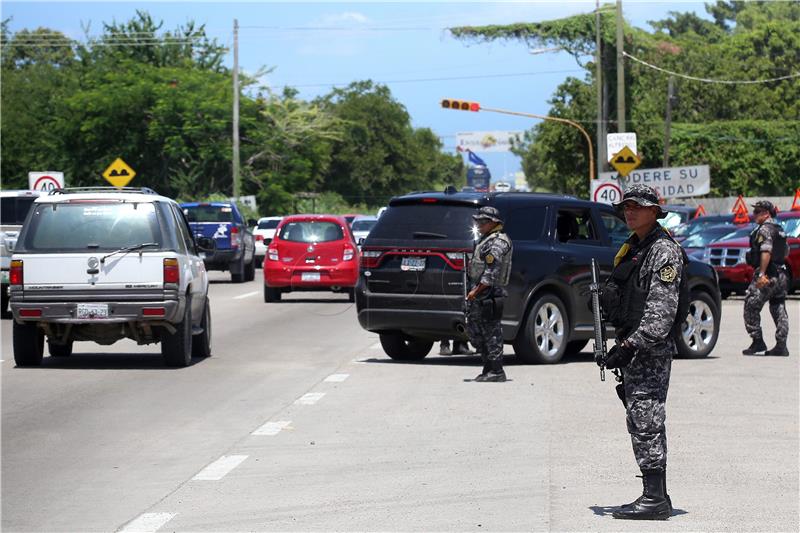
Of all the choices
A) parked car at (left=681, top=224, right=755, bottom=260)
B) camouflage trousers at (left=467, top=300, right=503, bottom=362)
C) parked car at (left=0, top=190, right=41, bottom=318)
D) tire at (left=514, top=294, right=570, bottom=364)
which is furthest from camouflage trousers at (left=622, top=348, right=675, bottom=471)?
parked car at (left=681, top=224, right=755, bottom=260)

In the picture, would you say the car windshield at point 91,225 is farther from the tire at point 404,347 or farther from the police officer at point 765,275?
the police officer at point 765,275

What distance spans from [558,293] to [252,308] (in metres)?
11.5

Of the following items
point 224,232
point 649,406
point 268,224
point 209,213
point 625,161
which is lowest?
point 649,406

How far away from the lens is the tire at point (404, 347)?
1741cm

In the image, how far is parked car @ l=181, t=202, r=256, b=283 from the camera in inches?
1395

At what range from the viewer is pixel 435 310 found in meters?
16.1

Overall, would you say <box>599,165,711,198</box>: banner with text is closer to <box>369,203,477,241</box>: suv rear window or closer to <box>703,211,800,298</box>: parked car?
<box>703,211,800,298</box>: parked car

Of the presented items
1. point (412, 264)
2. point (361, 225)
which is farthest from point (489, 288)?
point (361, 225)

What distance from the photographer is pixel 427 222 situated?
53.5 ft

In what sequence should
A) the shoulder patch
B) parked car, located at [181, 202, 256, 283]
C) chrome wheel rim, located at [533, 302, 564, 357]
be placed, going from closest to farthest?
the shoulder patch, chrome wheel rim, located at [533, 302, 564, 357], parked car, located at [181, 202, 256, 283]

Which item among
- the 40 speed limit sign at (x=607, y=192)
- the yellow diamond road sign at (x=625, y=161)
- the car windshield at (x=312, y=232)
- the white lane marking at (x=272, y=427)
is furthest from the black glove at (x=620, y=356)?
the 40 speed limit sign at (x=607, y=192)

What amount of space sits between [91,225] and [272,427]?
5.32 m

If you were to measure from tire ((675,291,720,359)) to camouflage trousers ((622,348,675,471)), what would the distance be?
9653 mm

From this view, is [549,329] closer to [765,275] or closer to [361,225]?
[765,275]
